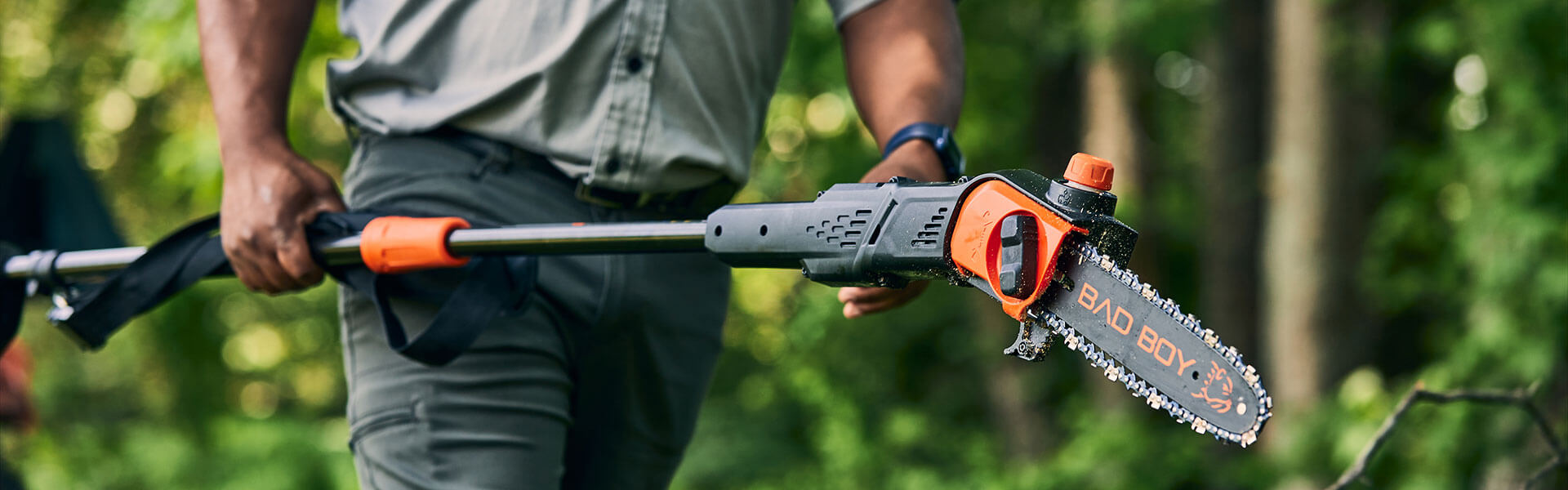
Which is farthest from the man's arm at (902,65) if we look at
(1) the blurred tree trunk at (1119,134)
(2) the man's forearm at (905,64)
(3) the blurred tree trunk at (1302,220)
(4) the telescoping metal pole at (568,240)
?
(1) the blurred tree trunk at (1119,134)

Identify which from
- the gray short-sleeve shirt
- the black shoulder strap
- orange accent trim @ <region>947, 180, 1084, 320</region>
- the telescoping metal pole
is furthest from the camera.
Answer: the gray short-sleeve shirt

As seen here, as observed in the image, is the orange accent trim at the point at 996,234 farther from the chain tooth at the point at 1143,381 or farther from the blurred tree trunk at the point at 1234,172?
the blurred tree trunk at the point at 1234,172

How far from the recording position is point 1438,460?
14.9ft

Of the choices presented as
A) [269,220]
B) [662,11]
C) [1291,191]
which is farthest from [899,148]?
[1291,191]

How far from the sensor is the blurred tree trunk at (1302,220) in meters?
6.27

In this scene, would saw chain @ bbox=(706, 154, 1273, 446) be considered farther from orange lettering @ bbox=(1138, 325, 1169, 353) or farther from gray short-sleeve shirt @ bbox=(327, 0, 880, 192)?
gray short-sleeve shirt @ bbox=(327, 0, 880, 192)

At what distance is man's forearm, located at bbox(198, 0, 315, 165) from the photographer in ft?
6.37

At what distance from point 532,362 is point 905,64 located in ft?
2.22

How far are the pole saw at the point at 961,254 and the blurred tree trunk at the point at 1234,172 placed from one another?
678cm

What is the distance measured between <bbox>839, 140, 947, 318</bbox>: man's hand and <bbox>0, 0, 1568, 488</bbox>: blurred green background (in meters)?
1.31

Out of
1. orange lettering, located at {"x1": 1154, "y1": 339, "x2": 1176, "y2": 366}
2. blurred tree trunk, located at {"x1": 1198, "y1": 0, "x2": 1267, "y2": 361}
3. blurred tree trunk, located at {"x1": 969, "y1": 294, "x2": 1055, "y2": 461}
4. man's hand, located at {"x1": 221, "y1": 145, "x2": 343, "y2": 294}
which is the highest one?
orange lettering, located at {"x1": 1154, "y1": 339, "x2": 1176, "y2": 366}

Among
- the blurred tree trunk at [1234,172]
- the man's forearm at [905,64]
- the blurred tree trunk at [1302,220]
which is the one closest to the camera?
the man's forearm at [905,64]

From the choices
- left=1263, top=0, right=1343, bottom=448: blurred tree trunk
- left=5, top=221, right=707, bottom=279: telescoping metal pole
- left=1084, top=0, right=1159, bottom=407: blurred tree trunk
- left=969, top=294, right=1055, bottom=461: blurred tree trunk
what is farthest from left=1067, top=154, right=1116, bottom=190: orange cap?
left=969, top=294, right=1055, bottom=461: blurred tree trunk

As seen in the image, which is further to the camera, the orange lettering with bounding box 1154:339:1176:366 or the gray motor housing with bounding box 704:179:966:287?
the gray motor housing with bounding box 704:179:966:287
